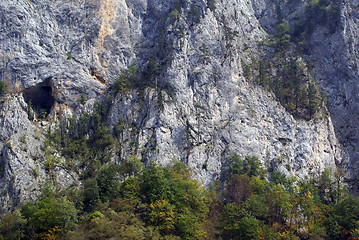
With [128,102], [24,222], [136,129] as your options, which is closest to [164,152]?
[136,129]

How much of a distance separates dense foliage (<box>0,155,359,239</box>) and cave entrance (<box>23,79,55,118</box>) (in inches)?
607

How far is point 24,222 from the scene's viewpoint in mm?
31234

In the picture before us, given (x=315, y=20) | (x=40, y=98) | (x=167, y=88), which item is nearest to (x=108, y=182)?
(x=167, y=88)

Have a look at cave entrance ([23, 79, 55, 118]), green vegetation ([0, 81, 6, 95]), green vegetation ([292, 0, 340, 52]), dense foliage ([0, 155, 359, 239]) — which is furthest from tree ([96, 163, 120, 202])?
green vegetation ([292, 0, 340, 52])

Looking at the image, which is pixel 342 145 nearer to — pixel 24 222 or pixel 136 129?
pixel 136 129

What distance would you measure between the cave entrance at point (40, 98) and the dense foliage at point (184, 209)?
15418 millimetres

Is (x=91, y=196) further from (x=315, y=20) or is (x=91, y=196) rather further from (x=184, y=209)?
(x=315, y=20)

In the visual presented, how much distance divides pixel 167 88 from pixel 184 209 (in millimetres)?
21179

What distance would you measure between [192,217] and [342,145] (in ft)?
103

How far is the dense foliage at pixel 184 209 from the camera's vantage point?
31672mm

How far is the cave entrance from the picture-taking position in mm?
48938

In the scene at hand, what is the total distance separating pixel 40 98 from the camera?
50938mm

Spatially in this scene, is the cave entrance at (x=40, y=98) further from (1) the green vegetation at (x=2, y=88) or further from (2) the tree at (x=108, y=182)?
(2) the tree at (x=108, y=182)

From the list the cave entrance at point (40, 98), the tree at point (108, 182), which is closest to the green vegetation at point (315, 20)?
the tree at point (108, 182)
